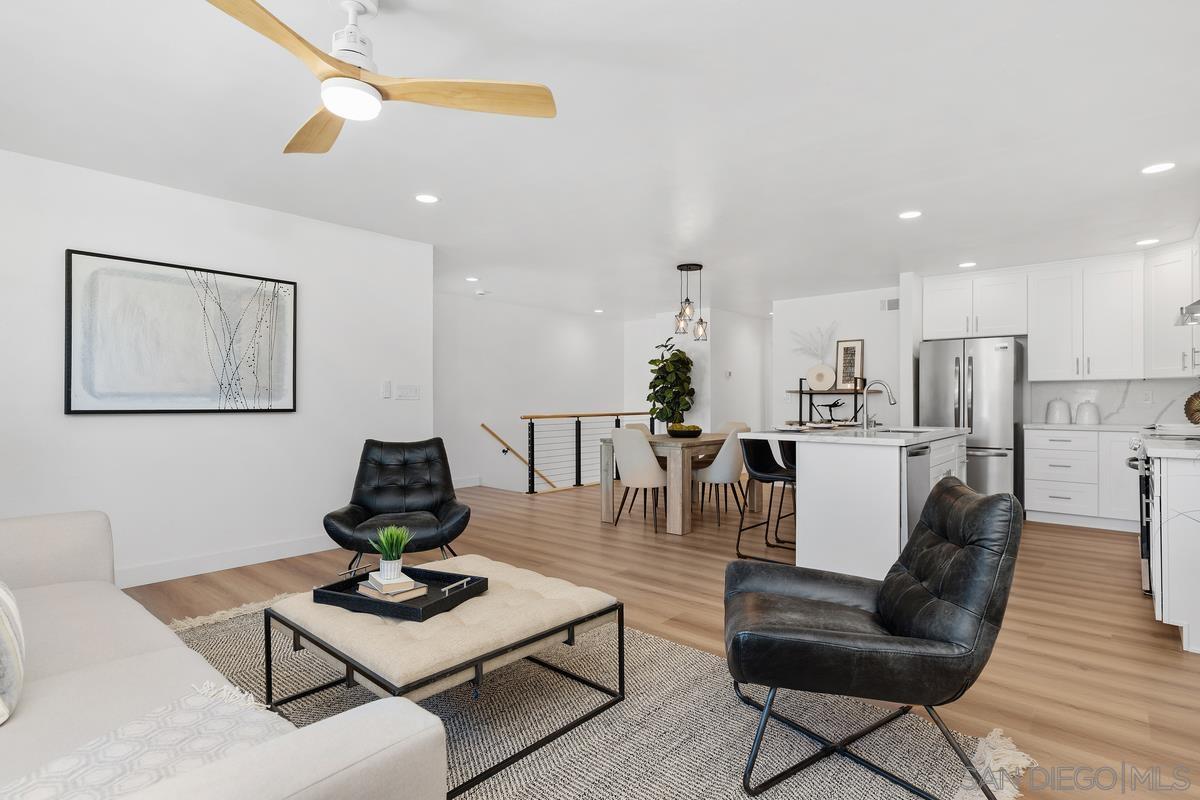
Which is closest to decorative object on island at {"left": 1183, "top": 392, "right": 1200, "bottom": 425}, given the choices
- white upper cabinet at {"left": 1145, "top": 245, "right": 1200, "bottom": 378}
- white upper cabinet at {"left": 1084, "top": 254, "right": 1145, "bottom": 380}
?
white upper cabinet at {"left": 1145, "top": 245, "right": 1200, "bottom": 378}

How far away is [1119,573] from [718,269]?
391 centimetres

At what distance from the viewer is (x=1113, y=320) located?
532cm

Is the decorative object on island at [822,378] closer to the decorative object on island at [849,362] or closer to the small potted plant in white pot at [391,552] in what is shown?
the decorative object on island at [849,362]

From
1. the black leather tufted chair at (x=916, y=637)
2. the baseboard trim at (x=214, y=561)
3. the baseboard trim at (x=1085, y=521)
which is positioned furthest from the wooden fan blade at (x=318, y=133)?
the baseboard trim at (x=1085, y=521)

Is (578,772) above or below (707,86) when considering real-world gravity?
below

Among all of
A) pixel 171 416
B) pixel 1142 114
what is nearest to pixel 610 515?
pixel 171 416

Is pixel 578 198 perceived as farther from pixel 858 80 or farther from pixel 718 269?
pixel 718 269

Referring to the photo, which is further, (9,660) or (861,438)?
(861,438)

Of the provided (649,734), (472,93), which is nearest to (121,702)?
(649,734)

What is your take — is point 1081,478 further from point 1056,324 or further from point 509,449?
point 509,449

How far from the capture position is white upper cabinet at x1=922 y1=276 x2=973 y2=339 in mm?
6059

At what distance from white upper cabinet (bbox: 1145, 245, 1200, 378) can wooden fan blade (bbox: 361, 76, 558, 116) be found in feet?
18.1

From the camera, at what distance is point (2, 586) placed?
5.01 ft

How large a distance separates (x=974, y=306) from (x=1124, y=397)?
1.48m
